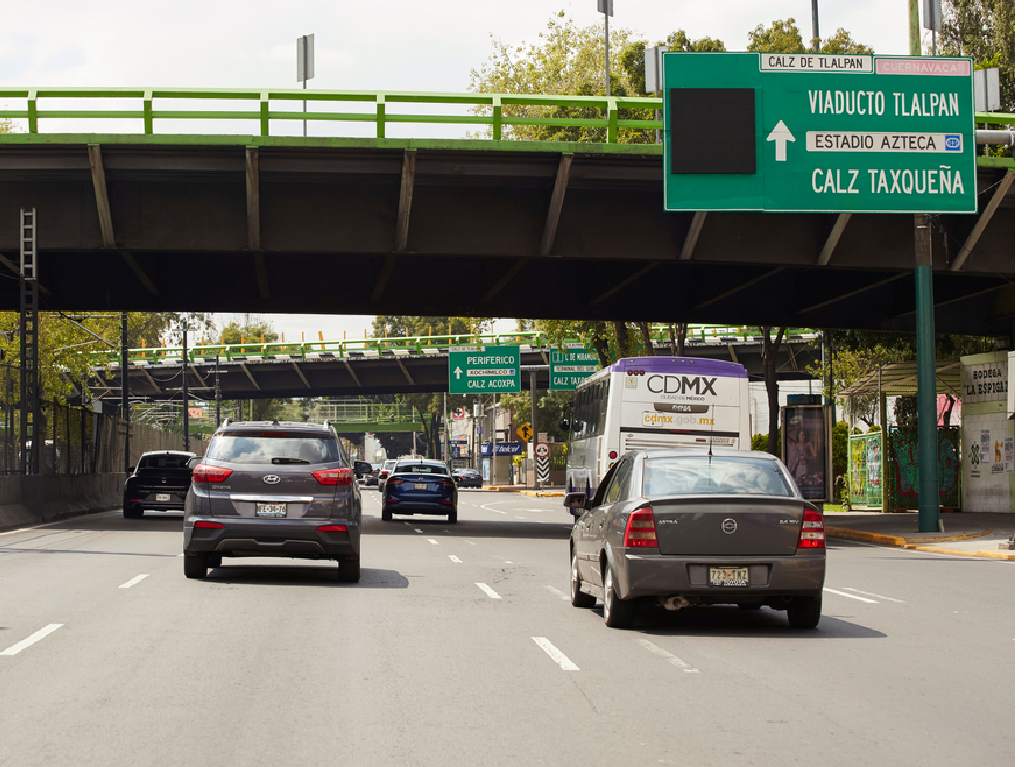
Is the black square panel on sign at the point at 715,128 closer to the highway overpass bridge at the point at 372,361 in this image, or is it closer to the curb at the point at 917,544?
the curb at the point at 917,544

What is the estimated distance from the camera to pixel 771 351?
148ft

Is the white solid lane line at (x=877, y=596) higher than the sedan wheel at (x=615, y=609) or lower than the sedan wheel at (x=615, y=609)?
lower

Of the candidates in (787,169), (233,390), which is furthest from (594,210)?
(233,390)

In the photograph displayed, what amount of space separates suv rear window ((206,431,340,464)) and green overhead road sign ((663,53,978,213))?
11741 millimetres

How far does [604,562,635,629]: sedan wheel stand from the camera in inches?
524

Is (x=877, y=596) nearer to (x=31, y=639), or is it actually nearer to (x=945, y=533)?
(x=31, y=639)

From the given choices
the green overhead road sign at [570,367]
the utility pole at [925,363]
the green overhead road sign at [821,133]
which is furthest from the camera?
the green overhead road sign at [570,367]

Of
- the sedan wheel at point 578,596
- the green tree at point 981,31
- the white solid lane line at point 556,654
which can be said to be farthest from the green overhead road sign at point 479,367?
the white solid lane line at point 556,654

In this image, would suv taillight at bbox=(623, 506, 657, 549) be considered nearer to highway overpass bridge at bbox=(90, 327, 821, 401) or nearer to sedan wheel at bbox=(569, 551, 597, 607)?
sedan wheel at bbox=(569, 551, 597, 607)

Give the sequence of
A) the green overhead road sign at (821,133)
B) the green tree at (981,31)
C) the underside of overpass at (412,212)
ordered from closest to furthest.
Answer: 1. the green overhead road sign at (821,133)
2. the underside of overpass at (412,212)
3. the green tree at (981,31)

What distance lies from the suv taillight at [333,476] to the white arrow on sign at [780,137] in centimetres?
1311

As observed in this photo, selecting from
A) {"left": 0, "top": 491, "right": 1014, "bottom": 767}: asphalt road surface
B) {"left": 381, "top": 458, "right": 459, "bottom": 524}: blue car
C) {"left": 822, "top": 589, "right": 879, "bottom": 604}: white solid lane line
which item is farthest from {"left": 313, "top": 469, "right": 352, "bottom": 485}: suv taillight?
{"left": 381, "top": 458, "right": 459, "bottom": 524}: blue car

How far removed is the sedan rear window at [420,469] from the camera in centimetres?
3850

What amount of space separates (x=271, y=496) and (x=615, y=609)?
5276 mm
